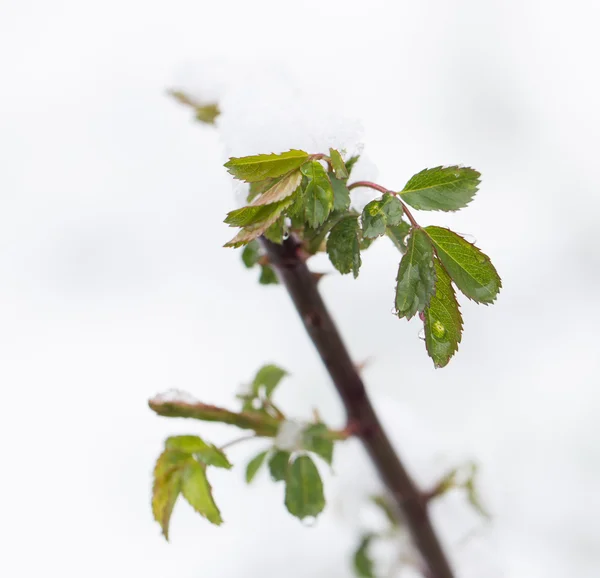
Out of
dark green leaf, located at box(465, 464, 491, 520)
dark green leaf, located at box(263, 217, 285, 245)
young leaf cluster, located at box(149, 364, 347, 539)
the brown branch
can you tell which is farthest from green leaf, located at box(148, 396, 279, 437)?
dark green leaf, located at box(465, 464, 491, 520)

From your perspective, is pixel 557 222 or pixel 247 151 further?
pixel 557 222

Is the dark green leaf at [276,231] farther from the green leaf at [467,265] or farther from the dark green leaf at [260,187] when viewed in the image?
the green leaf at [467,265]

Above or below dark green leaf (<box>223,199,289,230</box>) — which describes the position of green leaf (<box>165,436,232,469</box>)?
below

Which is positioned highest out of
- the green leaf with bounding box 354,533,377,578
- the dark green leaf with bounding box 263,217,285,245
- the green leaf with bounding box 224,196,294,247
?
the dark green leaf with bounding box 263,217,285,245

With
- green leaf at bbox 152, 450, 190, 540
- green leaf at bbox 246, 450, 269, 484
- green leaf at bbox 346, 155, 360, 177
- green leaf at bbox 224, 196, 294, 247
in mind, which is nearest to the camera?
green leaf at bbox 224, 196, 294, 247

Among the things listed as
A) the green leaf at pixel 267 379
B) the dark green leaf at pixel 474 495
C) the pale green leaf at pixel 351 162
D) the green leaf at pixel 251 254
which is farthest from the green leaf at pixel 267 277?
the dark green leaf at pixel 474 495

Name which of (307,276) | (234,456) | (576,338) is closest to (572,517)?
(576,338)

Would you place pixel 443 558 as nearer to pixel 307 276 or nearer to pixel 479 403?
pixel 307 276

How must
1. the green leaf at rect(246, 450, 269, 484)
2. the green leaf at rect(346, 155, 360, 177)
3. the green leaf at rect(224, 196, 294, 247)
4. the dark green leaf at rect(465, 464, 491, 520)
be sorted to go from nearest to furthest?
the green leaf at rect(224, 196, 294, 247)
the green leaf at rect(346, 155, 360, 177)
the green leaf at rect(246, 450, 269, 484)
the dark green leaf at rect(465, 464, 491, 520)

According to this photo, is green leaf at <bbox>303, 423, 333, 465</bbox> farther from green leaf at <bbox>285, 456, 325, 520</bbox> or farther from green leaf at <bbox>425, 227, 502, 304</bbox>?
green leaf at <bbox>425, 227, 502, 304</bbox>
